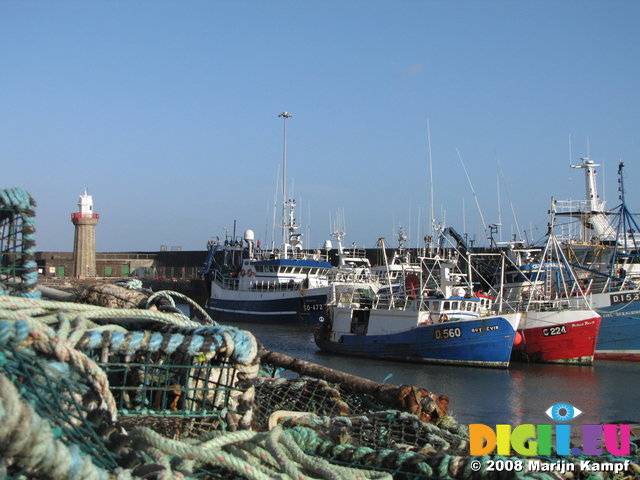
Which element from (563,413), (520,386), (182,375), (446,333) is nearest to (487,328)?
(446,333)

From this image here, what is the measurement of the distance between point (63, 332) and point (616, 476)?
9.61 ft

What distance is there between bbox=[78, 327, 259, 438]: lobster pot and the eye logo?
384 inches

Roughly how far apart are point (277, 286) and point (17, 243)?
1287 inches

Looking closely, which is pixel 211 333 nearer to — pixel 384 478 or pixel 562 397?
pixel 384 478

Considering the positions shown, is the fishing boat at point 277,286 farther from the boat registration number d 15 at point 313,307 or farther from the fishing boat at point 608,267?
the fishing boat at point 608,267

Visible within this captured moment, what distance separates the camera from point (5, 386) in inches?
62.9

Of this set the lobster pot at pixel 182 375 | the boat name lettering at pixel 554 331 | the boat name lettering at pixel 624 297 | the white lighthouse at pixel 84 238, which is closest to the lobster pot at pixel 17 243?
the lobster pot at pixel 182 375

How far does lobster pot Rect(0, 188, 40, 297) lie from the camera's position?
323 cm

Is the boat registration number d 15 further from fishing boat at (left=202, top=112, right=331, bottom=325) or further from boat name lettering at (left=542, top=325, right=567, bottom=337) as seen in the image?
boat name lettering at (left=542, top=325, right=567, bottom=337)

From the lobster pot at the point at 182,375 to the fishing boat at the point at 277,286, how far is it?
29.7 meters

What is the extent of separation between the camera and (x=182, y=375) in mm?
3148

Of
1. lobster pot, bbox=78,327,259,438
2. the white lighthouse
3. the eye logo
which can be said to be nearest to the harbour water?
the eye logo

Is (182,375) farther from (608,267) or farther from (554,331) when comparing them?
(608,267)

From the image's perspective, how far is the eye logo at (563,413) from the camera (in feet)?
38.7
